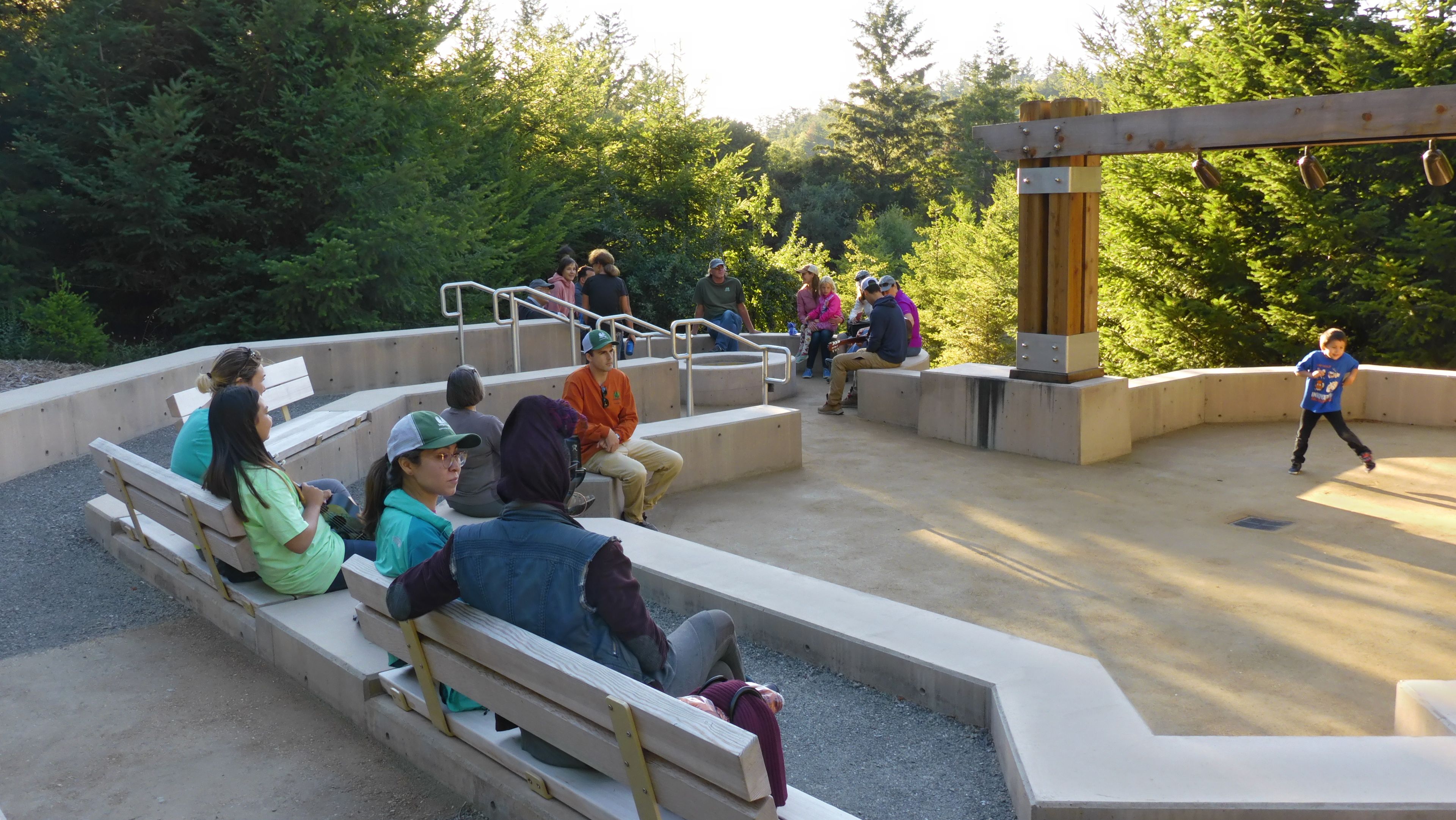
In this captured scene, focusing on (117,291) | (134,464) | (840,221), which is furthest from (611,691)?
(840,221)

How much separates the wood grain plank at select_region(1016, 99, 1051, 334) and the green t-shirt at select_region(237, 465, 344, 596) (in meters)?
7.69

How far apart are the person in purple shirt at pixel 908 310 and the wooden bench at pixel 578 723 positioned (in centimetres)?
1026

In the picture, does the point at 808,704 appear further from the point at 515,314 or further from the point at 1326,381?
the point at 515,314

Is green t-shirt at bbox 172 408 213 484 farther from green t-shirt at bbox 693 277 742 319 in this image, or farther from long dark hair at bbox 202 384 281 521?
green t-shirt at bbox 693 277 742 319

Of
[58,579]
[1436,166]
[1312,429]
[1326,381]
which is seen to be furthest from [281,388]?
[1436,166]

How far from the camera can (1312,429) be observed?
957cm

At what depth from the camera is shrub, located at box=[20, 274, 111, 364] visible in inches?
490

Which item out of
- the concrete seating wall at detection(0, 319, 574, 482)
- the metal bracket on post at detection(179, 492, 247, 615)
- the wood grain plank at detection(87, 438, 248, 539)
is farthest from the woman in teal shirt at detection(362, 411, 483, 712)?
the concrete seating wall at detection(0, 319, 574, 482)

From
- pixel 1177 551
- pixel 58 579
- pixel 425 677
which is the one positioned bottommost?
pixel 1177 551

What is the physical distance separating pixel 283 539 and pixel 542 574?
6.91ft

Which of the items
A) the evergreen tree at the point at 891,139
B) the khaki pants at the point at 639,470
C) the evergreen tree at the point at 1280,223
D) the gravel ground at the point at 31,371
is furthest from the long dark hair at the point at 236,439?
the evergreen tree at the point at 891,139

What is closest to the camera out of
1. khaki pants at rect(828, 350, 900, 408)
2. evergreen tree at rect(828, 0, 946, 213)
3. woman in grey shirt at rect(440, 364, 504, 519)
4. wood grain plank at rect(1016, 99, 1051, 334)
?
woman in grey shirt at rect(440, 364, 504, 519)

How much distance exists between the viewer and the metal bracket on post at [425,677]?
3457mm

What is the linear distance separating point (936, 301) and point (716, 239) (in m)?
22.3
